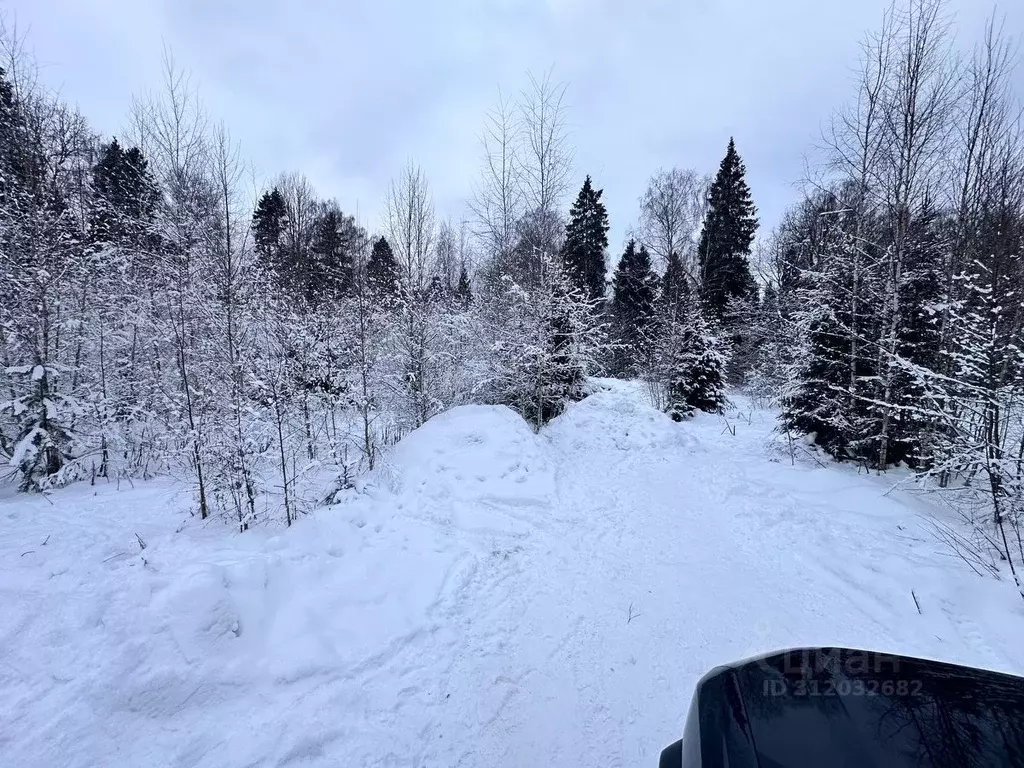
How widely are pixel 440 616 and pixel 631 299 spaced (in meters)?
26.0

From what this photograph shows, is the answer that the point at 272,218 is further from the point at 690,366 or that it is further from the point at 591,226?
the point at 690,366

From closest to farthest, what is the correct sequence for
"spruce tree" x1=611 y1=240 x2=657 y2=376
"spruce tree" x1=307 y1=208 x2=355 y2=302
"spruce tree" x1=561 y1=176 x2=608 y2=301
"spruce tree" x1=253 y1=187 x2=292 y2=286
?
"spruce tree" x1=611 y1=240 x2=657 y2=376
"spruce tree" x1=307 y1=208 x2=355 y2=302
"spruce tree" x1=253 y1=187 x2=292 y2=286
"spruce tree" x1=561 y1=176 x2=608 y2=301

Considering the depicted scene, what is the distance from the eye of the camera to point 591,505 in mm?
7336

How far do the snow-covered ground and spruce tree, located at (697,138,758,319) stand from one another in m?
21.3

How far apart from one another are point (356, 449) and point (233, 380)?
109 inches

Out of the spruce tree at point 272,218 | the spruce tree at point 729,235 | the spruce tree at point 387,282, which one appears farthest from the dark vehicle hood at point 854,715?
the spruce tree at point 729,235

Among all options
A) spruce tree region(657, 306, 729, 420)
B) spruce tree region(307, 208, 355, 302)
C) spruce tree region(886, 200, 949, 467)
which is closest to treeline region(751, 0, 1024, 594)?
spruce tree region(886, 200, 949, 467)

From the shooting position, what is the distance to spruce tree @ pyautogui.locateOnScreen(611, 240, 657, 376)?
73.2 feet

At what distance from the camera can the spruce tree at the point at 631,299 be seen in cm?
2230

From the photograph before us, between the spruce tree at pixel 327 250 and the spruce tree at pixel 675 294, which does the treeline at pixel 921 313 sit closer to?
the spruce tree at pixel 675 294

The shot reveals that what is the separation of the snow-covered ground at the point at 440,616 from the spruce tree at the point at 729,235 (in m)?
21.3

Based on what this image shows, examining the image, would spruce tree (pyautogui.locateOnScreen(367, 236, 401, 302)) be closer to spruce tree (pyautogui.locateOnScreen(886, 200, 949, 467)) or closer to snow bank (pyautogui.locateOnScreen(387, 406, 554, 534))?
snow bank (pyautogui.locateOnScreen(387, 406, 554, 534))

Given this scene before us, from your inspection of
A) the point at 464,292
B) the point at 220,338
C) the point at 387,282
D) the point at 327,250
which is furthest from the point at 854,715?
the point at 327,250

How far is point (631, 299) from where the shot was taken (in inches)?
1080
